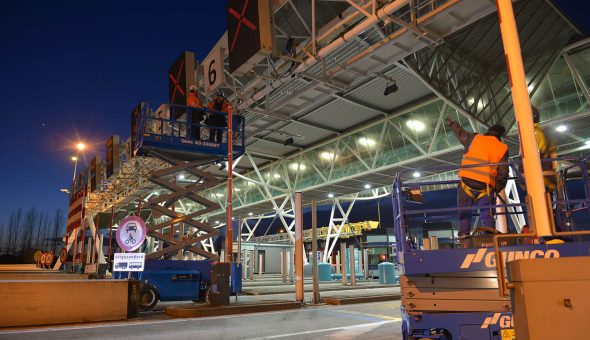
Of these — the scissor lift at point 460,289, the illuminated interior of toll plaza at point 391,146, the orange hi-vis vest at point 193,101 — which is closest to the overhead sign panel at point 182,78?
the illuminated interior of toll plaza at point 391,146

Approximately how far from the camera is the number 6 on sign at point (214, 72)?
14.6 metres

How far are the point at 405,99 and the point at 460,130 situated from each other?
45.6 ft

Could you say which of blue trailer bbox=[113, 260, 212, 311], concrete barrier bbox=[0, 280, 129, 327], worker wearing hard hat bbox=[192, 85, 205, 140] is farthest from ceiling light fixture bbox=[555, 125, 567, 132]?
concrete barrier bbox=[0, 280, 129, 327]

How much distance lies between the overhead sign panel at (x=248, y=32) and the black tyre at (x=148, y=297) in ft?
20.8

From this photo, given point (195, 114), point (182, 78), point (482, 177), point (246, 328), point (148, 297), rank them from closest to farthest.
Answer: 1. point (482, 177)
2. point (246, 328)
3. point (148, 297)
4. point (195, 114)
5. point (182, 78)

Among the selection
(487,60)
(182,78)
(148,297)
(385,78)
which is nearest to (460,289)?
(148,297)

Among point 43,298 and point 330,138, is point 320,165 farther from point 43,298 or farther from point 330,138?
point 43,298

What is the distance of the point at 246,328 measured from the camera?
8.32 metres

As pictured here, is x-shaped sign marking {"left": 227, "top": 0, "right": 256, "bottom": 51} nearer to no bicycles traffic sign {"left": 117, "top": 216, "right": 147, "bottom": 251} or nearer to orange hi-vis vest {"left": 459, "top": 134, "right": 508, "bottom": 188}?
no bicycles traffic sign {"left": 117, "top": 216, "right": 147, "bottom": 251}

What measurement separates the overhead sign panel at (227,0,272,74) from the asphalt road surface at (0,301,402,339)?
6.67 m

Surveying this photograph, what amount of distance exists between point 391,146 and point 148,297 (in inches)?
602

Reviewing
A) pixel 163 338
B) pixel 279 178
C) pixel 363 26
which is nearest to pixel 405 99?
pixel 363 26

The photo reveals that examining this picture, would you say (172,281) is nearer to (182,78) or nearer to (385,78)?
(182,78)

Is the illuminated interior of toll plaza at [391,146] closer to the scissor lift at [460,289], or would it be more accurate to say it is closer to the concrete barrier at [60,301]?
the scissor lift at [460,289]
